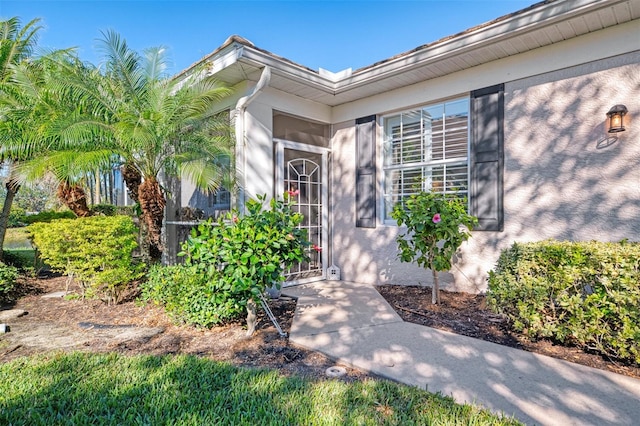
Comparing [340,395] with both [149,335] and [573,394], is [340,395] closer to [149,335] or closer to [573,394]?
[573,394]

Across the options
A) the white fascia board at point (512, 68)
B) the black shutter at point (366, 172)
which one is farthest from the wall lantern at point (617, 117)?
the black shutter at point (366, 172)

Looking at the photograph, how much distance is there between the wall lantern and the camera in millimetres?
3758

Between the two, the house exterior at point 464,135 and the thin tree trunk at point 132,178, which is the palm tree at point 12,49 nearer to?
the thin tree trunk at point 132,178

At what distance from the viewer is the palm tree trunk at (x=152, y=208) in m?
4.90

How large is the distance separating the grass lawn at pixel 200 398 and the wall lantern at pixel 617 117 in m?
3.59

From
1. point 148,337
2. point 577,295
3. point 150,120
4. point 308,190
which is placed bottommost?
point 148,337

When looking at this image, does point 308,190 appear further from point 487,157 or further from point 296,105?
point 487,157

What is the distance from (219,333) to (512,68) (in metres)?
5.06

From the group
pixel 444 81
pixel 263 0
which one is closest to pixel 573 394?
pixel 444 81

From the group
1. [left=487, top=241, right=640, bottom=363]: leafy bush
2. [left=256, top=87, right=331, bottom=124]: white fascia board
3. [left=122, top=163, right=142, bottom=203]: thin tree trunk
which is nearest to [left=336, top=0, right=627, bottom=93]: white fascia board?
[left=256, top=87, right=331, bottom=124]: white fascia board

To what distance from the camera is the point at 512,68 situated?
4574 millimetres

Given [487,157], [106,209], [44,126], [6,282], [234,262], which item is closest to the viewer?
[234,262]

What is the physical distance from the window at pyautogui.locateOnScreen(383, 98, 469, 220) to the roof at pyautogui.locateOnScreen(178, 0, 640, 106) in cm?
57

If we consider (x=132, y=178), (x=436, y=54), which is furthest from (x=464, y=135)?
(x=132, y=178)
